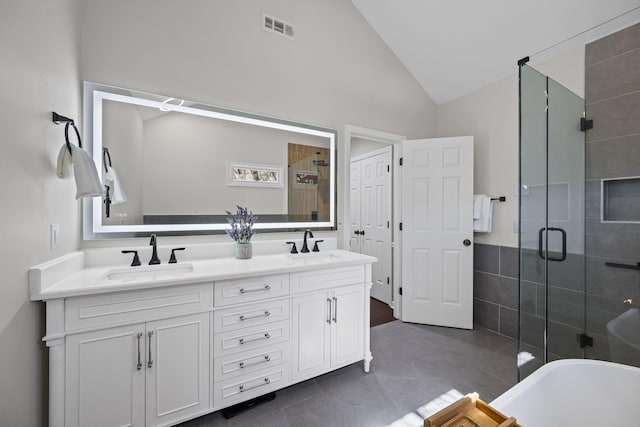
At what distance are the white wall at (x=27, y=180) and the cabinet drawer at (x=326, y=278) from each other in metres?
1.26

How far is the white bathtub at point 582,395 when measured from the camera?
1.17 metres

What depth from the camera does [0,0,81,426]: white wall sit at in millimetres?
993

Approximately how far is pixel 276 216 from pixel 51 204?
1.42 m

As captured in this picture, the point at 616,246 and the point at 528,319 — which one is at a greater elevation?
the point at 616,246

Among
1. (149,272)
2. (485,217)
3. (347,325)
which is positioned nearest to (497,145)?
(485,217)

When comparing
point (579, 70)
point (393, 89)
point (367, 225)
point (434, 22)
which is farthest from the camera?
point (367, 225)

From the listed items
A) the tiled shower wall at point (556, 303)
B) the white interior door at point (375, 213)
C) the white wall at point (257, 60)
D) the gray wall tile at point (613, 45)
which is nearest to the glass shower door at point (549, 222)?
the tiled shower wall at point (556, 303)

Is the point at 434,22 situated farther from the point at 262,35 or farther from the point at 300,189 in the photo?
the point at 300,189

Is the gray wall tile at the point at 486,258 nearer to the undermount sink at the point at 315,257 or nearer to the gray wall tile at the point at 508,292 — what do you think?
the gray wall tile at the point at 508,292

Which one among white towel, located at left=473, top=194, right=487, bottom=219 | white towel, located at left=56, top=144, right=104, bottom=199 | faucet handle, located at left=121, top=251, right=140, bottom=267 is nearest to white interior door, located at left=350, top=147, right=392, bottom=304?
white towel, located at left=473, top=194, right=487, bottom=219

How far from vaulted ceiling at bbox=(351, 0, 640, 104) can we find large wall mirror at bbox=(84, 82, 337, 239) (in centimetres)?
138

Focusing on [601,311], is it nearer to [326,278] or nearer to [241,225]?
[326,278]

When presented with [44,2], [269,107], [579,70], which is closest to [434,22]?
[579,70]

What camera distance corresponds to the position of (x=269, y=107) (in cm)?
235
